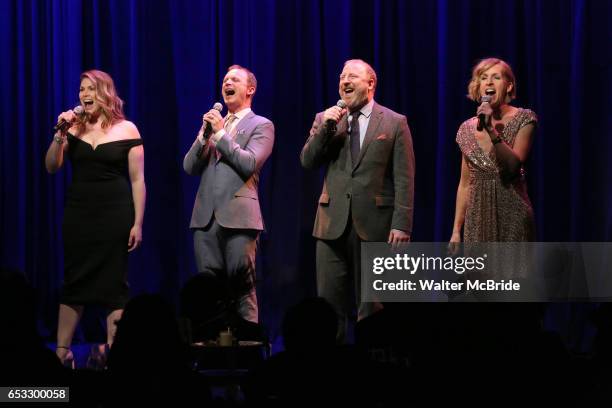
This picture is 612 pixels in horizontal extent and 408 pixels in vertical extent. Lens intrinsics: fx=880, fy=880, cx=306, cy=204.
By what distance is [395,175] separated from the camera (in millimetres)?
4336

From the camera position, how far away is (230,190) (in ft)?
15.3

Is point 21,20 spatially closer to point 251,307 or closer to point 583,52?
point 251,307

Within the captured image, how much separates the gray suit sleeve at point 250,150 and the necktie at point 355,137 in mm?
537

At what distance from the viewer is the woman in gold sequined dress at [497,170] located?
4309 millimetres

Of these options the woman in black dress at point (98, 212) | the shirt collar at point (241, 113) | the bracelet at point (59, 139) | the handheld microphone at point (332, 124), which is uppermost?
the shirt collar at point (241, 113)

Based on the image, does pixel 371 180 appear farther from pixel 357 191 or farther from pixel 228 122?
pixel 228 122

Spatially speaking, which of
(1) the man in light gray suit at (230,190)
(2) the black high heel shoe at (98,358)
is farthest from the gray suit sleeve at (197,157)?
(2) the black high heel shoe at (98,358)

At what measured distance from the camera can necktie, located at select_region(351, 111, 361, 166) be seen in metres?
4.38

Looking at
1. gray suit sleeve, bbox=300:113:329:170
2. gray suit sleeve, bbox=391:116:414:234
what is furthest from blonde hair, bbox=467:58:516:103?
gray suit sleeve, bbox=300:113:329:170

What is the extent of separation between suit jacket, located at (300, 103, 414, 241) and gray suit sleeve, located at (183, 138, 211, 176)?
24.5 inches

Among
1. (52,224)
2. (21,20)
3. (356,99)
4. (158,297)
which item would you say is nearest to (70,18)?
(21,20)

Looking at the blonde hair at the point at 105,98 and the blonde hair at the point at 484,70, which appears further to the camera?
the blonde hair at the point at 105,98

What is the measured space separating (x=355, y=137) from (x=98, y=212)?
1.40 meters

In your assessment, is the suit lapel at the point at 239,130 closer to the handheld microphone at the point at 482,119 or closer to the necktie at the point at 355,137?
the necktie at the point at 355,137
